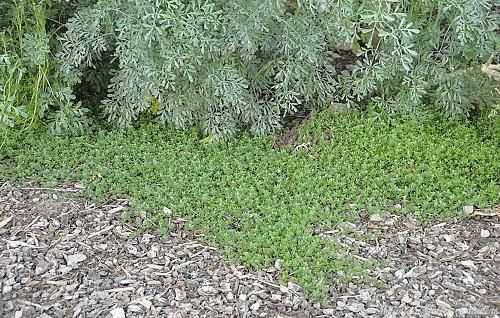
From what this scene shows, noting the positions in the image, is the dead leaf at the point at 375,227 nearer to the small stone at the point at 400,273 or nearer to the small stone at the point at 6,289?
the small stone at the point at 400,273

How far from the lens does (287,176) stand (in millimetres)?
3426

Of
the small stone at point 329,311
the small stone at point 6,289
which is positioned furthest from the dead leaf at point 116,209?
the small stone at point 329,311

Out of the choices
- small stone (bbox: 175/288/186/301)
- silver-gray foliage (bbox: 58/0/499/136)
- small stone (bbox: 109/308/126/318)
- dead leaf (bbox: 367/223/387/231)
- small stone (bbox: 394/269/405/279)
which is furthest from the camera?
silver-gray foliage (bbox: 58/0/499/136)

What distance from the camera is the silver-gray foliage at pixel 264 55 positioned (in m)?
3.26

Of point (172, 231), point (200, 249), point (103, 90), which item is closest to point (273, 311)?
point (200, 249)

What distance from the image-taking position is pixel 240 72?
3.65 meters

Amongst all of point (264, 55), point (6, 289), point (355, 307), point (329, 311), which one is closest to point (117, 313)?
point (6, 289)

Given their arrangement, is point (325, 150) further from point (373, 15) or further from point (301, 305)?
point (301, 305)

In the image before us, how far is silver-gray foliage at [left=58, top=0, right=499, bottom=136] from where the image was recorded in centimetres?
326

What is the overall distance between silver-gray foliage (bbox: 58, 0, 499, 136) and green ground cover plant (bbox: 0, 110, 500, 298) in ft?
0.52

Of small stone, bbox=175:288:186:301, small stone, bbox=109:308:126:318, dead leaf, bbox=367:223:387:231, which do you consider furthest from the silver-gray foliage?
small stone, bbox=109:308:126:318

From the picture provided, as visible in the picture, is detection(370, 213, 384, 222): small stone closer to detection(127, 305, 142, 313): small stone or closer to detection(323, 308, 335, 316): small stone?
detection(323, 308, 335, 316): small stone

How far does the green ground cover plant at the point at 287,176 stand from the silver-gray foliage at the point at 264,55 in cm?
16

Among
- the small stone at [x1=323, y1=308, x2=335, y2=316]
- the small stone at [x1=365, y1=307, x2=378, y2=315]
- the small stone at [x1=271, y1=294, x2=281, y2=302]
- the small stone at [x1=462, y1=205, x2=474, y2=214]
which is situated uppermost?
the small stone at [x1=462, y1=205, x2=474, y2=214]
